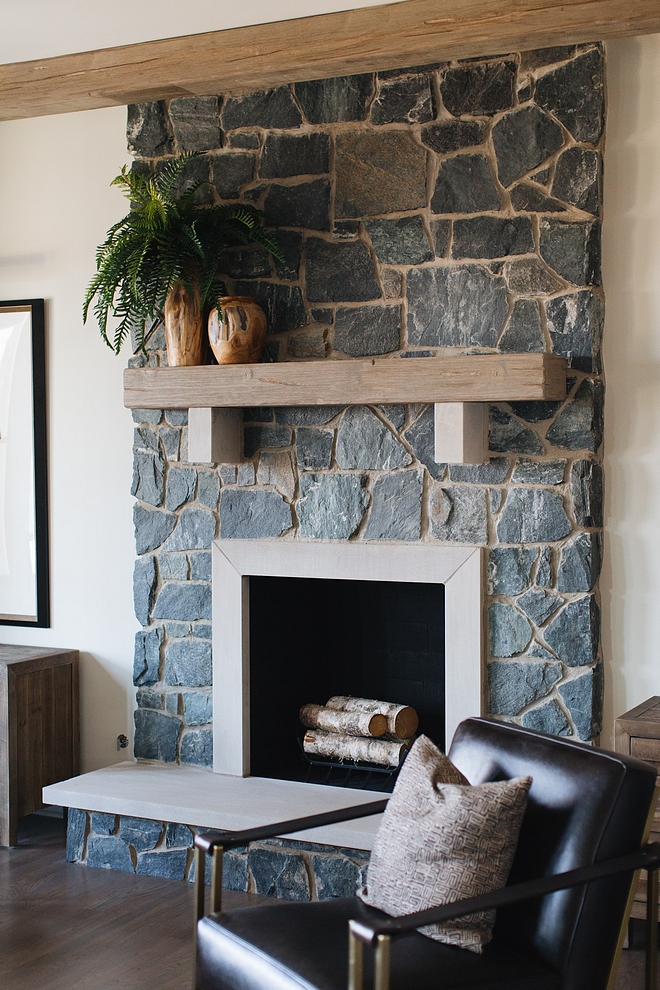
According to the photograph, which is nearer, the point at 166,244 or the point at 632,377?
the point at 632,377

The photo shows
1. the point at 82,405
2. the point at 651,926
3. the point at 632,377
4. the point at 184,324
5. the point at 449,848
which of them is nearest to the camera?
the point at 449,848

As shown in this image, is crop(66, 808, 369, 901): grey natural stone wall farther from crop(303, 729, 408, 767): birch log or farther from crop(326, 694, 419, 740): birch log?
crop(326, 694, 419, 740): birch log

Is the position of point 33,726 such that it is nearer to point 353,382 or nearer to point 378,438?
point 378,438

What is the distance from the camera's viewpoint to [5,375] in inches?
172

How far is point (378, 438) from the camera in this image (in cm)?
354

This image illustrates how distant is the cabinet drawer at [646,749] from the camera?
2912 millimetres

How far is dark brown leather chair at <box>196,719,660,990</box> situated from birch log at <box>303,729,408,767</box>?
1468mm

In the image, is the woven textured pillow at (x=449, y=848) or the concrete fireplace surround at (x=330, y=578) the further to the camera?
the concrete fireplace surround at (x=330, y=578)

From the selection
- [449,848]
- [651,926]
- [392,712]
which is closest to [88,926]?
[392,712]

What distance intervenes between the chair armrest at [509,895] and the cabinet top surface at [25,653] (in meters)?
2.44

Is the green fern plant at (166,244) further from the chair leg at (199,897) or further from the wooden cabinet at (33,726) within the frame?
the chair leg at (199,897)

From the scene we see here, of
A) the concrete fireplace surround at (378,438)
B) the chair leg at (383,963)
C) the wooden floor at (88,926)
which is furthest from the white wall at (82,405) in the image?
the chair leg at (383,963)

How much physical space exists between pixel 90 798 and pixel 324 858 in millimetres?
872

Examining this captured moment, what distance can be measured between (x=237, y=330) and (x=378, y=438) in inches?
23.3
